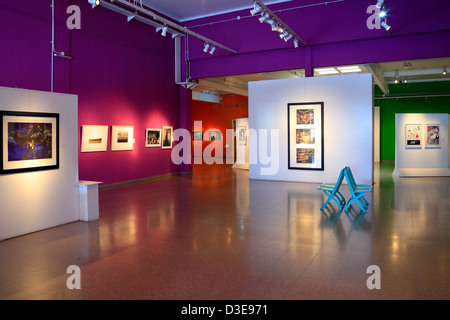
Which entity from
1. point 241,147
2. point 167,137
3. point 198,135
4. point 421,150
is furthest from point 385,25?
point 198,135

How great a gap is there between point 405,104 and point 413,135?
8.99m

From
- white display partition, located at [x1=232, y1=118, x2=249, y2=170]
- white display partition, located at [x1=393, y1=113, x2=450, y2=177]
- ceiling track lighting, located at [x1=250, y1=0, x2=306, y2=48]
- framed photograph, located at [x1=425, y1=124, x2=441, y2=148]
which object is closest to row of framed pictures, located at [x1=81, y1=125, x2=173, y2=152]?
white display partition, located at [x1=232, y1=118, x2=249, y2=170]

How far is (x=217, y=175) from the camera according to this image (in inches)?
790

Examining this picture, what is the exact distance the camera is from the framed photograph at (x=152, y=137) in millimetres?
17812

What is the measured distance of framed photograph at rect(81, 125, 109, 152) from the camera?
46.8 ft

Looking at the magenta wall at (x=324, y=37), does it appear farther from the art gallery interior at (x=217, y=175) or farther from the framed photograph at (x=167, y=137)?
the framed photograph at (x=167, y=137)

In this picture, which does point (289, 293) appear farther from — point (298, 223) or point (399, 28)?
point (399, 28)

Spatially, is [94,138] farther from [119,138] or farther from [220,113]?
[220,113]

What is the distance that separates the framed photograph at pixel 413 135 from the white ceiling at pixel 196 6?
10.1 meters

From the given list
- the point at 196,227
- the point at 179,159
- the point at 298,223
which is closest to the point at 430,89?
the point at 179,159

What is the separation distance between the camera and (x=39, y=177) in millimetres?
8578

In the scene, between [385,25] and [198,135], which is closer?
[385,25]

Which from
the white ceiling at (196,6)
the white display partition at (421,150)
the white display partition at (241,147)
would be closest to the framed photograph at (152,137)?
the white ceiling at (196,6)

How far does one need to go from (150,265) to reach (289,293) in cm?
239
